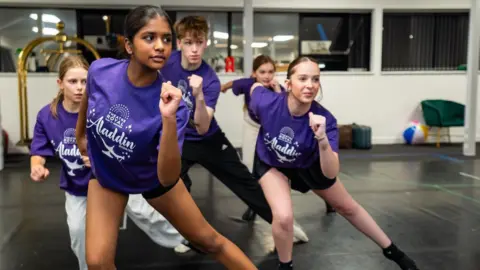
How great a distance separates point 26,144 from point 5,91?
68.2 inches

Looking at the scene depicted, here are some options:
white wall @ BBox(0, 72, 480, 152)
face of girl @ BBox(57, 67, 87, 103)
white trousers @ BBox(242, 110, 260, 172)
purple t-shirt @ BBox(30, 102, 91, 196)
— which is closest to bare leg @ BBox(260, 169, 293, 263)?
purple t-shirt @ BBox(30, 102, 91, 196)

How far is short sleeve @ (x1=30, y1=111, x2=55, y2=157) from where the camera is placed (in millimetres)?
2518

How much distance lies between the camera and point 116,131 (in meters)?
1.79

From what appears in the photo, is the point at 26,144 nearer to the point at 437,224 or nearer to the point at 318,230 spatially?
the point at 318,230

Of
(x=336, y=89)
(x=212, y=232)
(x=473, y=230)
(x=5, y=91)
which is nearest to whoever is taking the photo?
(x=212, y=232)

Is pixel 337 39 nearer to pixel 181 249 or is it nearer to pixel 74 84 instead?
pixel 181 249

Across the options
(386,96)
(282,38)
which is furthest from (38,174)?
(386,96)

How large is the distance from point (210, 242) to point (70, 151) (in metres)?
0.98

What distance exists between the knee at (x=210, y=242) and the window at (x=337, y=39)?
7.31 meters

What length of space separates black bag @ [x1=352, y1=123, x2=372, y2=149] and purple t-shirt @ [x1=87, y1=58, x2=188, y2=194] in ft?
22.3

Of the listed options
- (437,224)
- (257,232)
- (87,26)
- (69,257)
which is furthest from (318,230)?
(87,26)

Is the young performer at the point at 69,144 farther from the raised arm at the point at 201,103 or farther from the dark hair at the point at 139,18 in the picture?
the dark hair at the point at 139,18

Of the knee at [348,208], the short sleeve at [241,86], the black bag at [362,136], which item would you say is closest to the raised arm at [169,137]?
the knee at [348,208]

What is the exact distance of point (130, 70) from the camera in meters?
1.85
